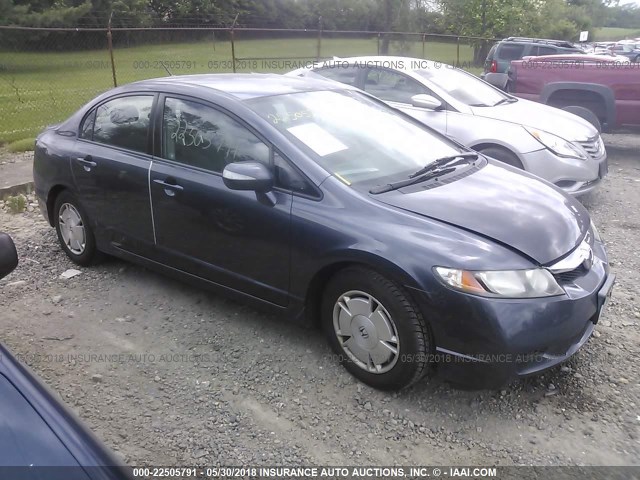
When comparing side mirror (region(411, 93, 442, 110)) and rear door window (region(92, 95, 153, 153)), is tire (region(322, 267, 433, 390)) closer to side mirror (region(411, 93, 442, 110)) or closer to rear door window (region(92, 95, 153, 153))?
rear door window (region(92, 95, 153, 153))

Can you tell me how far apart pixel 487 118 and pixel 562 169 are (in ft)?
3.25

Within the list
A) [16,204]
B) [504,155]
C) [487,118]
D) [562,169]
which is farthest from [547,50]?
[16,204]

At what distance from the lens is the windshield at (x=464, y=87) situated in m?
6.94

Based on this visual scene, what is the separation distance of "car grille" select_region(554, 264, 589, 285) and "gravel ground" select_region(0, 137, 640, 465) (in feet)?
2.09

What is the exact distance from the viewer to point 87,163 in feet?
14.5

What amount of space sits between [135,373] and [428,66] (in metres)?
5.59

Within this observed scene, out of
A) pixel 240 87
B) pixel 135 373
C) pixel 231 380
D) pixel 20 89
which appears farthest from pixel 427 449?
pixel 20 89

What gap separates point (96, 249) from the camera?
4676 millimetres

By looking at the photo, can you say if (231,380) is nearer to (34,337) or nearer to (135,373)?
(135,373)

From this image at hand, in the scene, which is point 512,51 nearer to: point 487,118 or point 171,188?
point 487,118

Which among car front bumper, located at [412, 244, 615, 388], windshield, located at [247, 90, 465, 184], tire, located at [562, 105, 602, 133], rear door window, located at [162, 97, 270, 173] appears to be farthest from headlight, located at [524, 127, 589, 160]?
rear door window, located at [162, 97, 270, 173]

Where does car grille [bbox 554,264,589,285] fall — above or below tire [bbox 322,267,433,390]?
above

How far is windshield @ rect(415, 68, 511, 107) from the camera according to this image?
6943 mm

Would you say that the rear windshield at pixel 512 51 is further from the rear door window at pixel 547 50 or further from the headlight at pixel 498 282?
the headlight at pixel 498 282
